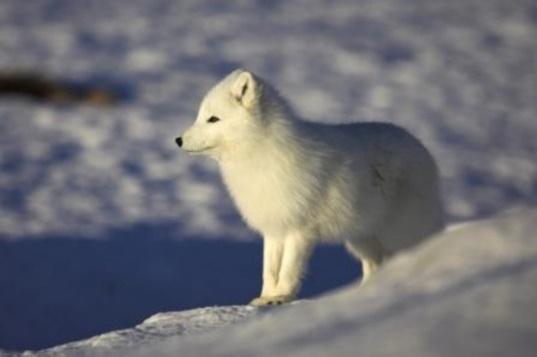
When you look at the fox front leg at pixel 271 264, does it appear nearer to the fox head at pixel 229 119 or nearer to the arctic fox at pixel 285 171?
the arctic fox at pixel 285 171

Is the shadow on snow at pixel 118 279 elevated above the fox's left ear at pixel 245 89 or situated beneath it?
situated beneath

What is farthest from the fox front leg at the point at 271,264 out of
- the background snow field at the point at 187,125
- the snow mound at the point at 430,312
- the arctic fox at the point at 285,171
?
the snow mound at the point at 430,312

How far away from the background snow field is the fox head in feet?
5.56

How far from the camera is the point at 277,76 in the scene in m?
14.4

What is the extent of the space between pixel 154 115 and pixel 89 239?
424 cm

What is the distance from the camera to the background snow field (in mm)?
7582

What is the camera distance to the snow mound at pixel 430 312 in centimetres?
192

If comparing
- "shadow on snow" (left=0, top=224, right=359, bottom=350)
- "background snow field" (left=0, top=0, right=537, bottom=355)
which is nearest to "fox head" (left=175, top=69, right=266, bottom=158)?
"background snow field" (left=0, top=0, right=537, bottom=355)

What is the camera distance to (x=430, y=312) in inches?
82.1

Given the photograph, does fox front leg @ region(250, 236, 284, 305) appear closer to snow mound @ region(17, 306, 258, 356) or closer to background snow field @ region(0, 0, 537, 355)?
snow mound @ region(17, 306, 258, 356)

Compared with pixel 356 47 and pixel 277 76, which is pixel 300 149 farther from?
pixel 356 47

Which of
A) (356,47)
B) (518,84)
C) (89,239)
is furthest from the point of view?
(356,47)

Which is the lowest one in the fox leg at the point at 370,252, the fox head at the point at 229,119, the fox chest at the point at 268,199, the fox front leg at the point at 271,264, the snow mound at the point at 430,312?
the fox leg at the point at 370,252

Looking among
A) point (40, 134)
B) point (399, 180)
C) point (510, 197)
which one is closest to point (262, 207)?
point (399, 180)
